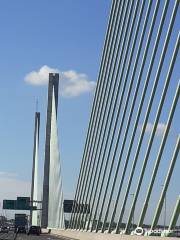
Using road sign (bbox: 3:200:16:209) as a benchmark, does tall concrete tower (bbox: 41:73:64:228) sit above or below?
above

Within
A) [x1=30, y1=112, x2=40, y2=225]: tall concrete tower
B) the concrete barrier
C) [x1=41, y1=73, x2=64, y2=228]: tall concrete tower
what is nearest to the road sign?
[x1=30, y1=112, x2=40, y2=225]: tall concrete tower

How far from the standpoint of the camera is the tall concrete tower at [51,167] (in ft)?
251

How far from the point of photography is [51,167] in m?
81.2

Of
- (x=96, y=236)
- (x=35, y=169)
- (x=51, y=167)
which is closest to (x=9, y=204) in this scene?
(x=35, y=169)

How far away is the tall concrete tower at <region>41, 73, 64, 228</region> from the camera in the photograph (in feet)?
251

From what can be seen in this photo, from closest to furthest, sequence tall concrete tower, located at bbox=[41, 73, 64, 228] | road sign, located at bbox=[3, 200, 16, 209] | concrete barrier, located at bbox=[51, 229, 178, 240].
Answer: concrete barrier, located at bbox=[51, 229, 178, 240] → tall concrete tower, located at bbox=[41, 73, 64, 228] → road sign, located at bbox=[3, 200, 16, 209]

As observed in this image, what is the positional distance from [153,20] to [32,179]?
288 ft

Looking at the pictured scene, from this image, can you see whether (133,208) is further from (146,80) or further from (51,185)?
(51,185)

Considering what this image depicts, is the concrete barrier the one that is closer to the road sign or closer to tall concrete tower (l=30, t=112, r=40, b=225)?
the road sign

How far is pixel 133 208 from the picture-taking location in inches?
1214

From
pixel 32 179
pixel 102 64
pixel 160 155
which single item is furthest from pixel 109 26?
pixel 32 179

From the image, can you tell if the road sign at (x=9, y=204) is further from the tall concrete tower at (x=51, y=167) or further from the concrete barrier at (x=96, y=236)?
the concrete barrier at (x=96, y=236)

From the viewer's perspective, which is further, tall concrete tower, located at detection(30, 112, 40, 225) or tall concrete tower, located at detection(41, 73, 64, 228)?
tall concrete tower, located at detection(30, 112, 40, 225)

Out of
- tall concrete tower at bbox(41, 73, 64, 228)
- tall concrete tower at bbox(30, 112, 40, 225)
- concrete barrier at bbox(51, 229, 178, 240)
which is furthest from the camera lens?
tall concrete tower at bbox(30, 112, 40, 225)
